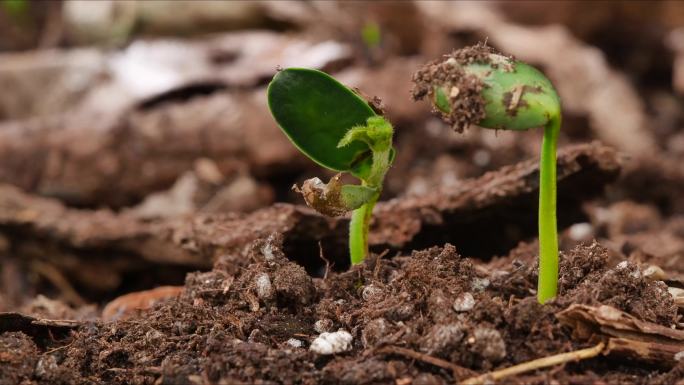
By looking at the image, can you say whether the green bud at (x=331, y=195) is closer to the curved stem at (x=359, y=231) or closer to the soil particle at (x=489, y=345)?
Answer: the curved stem at (x=359, y=231)

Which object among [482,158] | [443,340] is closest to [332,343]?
[443,340]

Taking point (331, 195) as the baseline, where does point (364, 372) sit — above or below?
below

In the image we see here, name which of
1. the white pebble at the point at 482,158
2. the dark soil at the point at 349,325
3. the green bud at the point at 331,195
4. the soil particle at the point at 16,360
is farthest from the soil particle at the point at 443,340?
the white pebble at the point at 482,158

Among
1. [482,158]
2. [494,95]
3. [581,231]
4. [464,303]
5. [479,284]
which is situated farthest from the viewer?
[482,158]

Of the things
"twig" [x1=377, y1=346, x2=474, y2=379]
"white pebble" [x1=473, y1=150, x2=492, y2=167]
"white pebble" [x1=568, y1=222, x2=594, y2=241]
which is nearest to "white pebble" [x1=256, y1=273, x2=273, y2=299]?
"twig" [x1=377, y1=346, x2=474, y2=379]

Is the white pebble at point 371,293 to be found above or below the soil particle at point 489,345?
below

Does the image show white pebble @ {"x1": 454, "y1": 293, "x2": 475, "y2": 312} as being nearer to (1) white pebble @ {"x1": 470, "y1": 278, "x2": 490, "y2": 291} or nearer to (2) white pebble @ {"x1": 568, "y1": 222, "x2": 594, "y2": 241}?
(1) white pebble @ {"x1": 470, "y1": 278, "x2": 490, "y2": 291}

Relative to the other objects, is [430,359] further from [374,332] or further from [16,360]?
[16,360]

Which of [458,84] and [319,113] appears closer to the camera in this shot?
[458,84]
